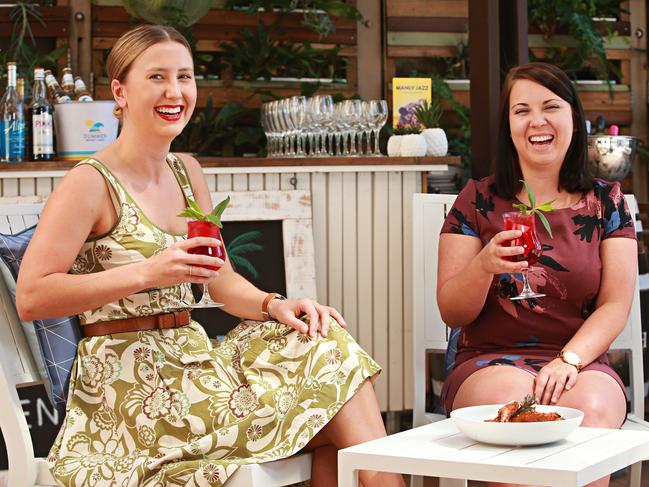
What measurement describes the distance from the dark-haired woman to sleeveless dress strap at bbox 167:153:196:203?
2.35 ft

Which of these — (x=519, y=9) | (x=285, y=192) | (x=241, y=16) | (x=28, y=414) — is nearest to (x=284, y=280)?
(x=285, y=192)

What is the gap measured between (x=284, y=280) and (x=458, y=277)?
1331 mm

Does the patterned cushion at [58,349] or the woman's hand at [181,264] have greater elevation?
the woman's hand at [181,264]

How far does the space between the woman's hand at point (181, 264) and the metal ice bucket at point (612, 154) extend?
103 inches

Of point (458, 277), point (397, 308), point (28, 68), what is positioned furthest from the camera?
point (28, 68)

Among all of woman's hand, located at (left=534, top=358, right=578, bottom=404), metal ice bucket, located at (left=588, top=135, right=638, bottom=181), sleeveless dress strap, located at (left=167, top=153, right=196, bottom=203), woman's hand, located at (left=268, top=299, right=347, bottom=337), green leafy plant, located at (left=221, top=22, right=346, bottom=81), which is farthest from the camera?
green leafy plant, located at (left=221, top=22, right=346, bottom=81)

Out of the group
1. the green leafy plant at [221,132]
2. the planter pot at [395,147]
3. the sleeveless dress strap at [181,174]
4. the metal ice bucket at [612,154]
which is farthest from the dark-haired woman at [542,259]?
the green leafy plant at [221,132]

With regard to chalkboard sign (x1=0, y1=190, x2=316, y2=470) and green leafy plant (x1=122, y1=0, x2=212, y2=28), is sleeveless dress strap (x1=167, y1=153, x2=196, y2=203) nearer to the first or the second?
chalkboard sign (x1=0, y1=190, x2=316, y2=470)

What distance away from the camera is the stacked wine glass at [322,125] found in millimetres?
3959

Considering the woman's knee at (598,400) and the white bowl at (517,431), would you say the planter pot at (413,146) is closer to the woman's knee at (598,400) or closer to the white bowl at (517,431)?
the woman's knee at (598,400)

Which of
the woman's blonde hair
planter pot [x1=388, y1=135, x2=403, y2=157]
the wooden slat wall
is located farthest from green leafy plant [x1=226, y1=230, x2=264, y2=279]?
the woman's blonde hair

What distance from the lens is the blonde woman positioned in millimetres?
2078

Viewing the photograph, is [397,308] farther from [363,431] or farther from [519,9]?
[363,431]

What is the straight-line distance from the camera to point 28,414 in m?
3.69
